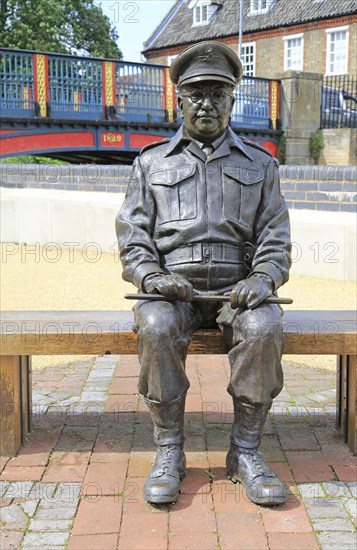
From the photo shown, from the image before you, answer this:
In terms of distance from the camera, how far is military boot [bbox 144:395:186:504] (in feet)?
10.1

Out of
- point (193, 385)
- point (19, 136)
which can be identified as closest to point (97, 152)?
point (19, 136)

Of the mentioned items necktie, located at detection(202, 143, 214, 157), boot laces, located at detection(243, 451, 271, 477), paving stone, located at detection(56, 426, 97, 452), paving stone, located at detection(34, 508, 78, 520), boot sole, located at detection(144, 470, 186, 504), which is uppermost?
necktie, located at detection(202, 143, 214, 157)

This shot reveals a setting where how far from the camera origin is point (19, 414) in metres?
3.69

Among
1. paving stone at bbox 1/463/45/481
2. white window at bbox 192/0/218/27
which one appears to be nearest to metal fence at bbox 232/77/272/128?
white window at bbox 192/0/218/27

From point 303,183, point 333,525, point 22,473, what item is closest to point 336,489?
point 333,525

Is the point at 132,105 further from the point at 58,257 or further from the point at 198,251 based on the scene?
the point at 198,251

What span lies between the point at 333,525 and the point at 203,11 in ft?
119

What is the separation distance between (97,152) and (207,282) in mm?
15040

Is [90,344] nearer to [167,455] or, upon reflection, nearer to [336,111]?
[167,455]

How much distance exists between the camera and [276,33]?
32.5 meters

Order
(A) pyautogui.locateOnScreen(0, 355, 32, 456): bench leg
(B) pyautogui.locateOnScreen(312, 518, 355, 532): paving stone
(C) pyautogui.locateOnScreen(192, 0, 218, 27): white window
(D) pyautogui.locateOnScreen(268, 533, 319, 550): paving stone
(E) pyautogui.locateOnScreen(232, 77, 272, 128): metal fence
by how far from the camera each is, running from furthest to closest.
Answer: (C) pyautogui.locateOnScreen(192, 0, 218, 27): white window < (E) pyautogui.locateOnScreen(232, 77, 272, 128): metal fence < (A) pyautogui.locateOnScreen(0, 355, 32, 456): bench leg < (B) pyautogui.locateOnScreen(312, 518, 355, 532): paving stone < (D) pyautogui.locateOnScreen(268, 533, 319, 550): paving stone

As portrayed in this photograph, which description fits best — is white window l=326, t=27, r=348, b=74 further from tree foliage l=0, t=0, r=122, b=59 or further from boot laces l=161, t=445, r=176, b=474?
boot laces l=161, t=445, r=176, b=474

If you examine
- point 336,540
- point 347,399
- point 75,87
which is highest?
point 75,87

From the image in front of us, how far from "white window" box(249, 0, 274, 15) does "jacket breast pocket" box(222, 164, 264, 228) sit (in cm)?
3235
